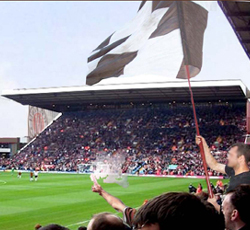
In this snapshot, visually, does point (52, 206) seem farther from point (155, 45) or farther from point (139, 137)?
point (139, 137)

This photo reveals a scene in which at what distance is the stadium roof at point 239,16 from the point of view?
56.9ft

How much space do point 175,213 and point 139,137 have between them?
5310cm

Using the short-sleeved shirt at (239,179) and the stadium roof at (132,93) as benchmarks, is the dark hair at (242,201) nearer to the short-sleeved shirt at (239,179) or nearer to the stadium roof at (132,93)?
the short-sleeved shirt at (239,179)

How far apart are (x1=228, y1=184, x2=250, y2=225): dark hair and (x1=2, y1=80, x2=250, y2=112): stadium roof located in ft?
129

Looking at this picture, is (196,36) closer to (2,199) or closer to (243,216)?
(243,216)

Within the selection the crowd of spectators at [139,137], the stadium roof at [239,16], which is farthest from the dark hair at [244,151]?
the crowd of spectators at [139,137]

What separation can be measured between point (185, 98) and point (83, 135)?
15.2m

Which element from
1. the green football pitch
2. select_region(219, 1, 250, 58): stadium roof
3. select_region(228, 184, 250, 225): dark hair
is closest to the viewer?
select_region(228, 184, 250, 225): dark hair

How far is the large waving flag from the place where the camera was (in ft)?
16.0

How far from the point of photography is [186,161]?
44.7m

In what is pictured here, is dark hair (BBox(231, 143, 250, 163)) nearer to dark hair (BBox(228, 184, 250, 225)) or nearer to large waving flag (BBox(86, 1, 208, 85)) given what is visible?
large waving flag (BBox(86, 1, 208, 85))

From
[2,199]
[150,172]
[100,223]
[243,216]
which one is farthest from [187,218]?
[150,172]

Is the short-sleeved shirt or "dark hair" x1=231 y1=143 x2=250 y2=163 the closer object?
the short-sleeved shirt

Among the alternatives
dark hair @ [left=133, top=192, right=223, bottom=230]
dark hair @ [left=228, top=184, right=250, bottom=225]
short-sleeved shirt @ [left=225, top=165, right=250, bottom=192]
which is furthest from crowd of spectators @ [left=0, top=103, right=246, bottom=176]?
dark hair @ [left=133, top=192, right=223, bottom=230]
